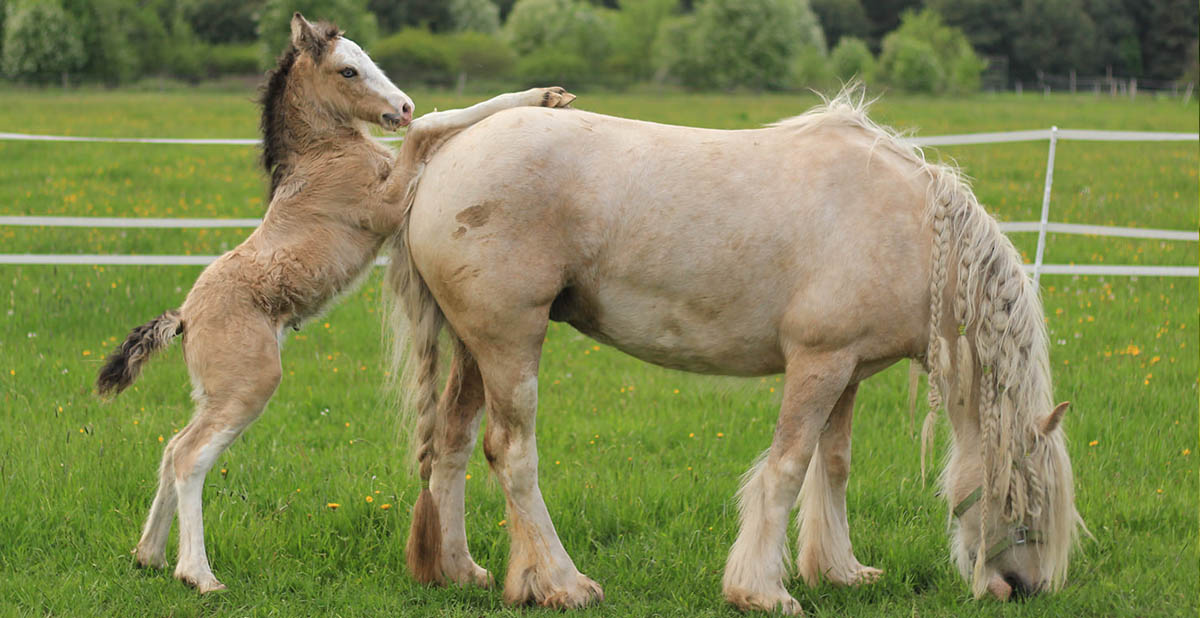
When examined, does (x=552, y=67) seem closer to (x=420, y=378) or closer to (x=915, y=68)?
(x=915, y=68)

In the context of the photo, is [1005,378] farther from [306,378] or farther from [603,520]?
[306,378]

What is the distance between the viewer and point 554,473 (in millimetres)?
5027

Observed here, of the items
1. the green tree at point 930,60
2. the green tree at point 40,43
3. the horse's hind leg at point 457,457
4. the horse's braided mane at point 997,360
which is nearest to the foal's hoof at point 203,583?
the horse's hind leg at point 457,457

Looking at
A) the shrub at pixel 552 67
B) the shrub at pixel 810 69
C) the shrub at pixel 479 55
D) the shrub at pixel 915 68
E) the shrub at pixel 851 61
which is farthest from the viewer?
the shrub at pixel 851 61

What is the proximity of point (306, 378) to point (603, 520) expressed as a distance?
2.77 m

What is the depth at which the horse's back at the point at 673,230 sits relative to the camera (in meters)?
3.49

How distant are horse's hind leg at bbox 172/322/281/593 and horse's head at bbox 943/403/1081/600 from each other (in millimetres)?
2494

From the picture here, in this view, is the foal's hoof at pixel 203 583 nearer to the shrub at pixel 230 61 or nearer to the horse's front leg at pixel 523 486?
the horse's front leg at pixel 523 486

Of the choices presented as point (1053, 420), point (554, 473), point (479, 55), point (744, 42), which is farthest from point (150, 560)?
point (744, 42)

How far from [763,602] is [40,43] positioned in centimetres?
5178

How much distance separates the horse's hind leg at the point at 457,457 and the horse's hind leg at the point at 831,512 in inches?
48.5

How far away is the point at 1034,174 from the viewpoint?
14828mm

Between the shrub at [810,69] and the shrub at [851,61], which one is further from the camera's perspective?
the shrub at [851,61]

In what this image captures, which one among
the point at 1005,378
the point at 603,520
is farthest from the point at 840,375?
the point at 603,520
